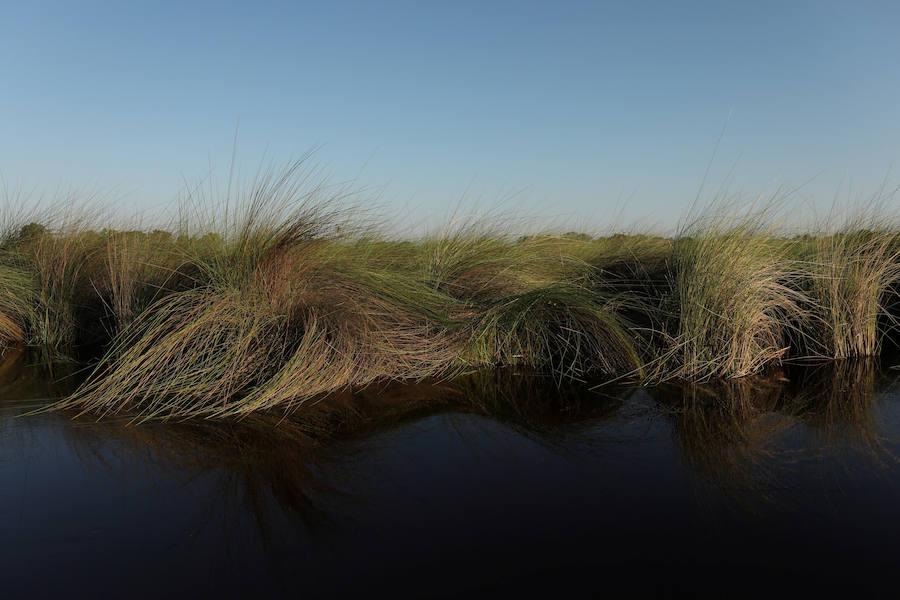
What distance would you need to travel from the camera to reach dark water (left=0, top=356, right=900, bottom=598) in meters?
1.34

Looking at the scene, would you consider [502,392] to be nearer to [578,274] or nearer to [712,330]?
[712,330]

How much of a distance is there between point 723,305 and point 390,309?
2.19 m

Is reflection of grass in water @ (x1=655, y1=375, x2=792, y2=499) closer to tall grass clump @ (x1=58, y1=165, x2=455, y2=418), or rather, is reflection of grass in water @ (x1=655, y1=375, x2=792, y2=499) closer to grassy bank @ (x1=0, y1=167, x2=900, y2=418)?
grassy bank @ (x1=0, y1=167, x2=900, y2=418)

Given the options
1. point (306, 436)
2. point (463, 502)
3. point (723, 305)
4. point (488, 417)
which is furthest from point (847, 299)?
point (306, 436)

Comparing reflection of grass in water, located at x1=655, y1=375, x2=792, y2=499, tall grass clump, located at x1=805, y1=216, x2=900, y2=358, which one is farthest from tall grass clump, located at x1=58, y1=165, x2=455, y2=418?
tall grass clump, located at x1=805, y1=216, x2=900, y2=358

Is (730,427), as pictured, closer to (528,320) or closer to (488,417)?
(488,417)

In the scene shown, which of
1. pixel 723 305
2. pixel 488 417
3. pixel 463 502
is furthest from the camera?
pixel 723 305

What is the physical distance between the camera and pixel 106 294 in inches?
187

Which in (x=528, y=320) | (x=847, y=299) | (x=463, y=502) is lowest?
(x=463, y=502)

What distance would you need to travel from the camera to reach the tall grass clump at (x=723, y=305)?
3346 millimetres

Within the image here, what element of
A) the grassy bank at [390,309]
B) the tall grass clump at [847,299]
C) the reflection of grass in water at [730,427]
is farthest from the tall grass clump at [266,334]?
the tall grass clump at [847,299]

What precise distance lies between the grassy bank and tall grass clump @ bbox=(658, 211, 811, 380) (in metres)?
0.01

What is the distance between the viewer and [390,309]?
3555 millimetres

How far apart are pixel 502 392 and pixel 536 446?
85cm
